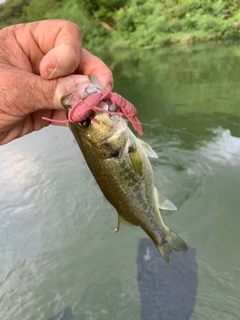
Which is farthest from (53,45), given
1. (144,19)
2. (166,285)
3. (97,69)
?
(144,19)

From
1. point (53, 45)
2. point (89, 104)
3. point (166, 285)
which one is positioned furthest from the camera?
point (166, 285)

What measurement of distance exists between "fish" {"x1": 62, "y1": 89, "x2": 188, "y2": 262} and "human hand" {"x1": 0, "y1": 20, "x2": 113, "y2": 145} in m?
0.30

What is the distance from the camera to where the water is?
387 centimetres

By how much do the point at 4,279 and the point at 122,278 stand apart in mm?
1650

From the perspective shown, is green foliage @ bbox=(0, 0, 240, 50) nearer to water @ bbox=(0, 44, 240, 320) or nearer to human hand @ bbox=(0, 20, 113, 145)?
water @ bbox=(0, 44, 240, 320)

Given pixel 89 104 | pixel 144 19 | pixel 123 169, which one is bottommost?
pixel 144 19

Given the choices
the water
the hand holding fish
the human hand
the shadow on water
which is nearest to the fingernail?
the human hand

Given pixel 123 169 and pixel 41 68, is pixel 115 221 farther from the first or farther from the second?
pixel 41 68

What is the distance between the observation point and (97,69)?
2.10 m

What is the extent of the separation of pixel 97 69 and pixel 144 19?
90.7 ft

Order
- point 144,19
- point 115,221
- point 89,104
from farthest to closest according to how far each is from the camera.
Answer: point 144,19, point 115,221, point 89,104

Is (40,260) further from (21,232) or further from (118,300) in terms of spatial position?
(118,300)

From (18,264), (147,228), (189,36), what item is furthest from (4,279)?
(189,36)

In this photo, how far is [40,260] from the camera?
452cm
